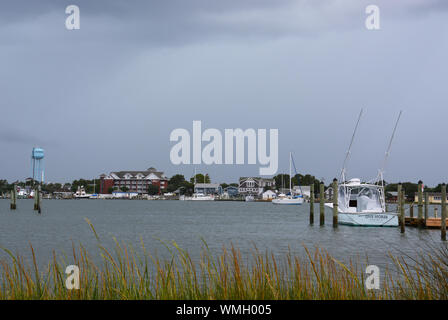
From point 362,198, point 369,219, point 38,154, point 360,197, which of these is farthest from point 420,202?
point 38,154

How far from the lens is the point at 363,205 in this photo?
4622 cm

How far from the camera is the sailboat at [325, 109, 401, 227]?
44500 millimetres

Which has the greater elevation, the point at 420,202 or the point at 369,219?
the point at 420,202

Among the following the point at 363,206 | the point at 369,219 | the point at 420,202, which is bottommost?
the point at 369,219

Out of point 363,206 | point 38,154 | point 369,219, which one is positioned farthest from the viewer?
point 38,154

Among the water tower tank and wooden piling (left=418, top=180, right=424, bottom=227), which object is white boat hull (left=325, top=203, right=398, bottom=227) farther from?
the water tower tank

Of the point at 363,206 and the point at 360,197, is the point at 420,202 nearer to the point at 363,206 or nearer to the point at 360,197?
the point at 363,206

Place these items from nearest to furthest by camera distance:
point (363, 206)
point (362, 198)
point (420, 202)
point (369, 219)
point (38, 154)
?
1. point (420, 202)
2. point (369, 219)
3. point (362, 198)
4. point (363, 206)
5. point (38, 154)

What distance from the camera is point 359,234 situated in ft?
141

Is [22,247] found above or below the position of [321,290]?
below
